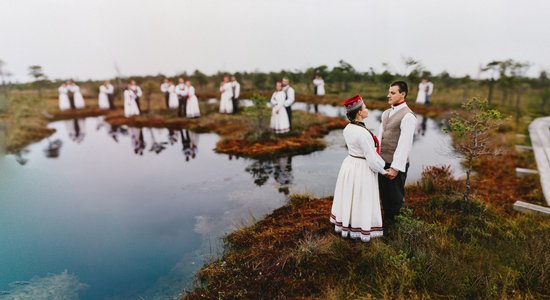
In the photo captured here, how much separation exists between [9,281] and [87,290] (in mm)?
1079

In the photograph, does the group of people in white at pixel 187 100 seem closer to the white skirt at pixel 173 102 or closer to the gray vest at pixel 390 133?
the white skirt at pixel 173 102

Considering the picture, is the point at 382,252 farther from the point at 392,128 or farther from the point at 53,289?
the point at 53,289

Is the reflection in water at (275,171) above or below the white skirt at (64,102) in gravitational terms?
below

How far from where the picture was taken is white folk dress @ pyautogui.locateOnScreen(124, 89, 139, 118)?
631 inches

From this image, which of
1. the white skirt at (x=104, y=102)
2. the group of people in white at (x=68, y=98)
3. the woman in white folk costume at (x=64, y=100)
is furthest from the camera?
the white skirt at (x=104, y=102)

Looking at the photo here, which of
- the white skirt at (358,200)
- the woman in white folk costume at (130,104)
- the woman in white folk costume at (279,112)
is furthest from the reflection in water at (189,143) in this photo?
the white skirt at (358,200)

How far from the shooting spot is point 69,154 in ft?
33.6

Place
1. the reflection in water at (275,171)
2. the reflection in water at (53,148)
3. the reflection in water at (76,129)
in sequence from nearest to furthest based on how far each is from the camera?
the reflection in water at (275,171) < the reflection in water at (53,148) < the reflection in water at (76,129)

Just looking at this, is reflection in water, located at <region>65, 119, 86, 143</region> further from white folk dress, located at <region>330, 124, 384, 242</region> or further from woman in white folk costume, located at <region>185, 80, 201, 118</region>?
white folk dress, located at <region>330, 124, 384, 242</region>

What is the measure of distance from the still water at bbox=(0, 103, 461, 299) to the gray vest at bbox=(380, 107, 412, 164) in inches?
96.6

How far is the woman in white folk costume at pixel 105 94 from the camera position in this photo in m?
18.9

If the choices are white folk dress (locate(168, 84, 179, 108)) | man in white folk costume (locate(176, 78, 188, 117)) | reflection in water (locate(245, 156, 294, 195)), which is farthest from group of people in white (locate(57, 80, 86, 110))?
reflection in water (locate(245, 156, 294, 195))

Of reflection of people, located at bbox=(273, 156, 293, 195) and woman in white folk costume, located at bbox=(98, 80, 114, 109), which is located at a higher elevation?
woman in white folk costume, located at bbox=(98, 80, 114, 109)

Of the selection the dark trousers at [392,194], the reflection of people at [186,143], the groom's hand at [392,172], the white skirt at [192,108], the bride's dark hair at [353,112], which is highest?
the bride's dark hair at [353,112]
